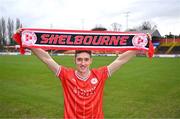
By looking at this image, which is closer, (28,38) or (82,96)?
(82,96)

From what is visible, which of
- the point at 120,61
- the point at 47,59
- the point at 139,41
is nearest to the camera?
the point at 47,59

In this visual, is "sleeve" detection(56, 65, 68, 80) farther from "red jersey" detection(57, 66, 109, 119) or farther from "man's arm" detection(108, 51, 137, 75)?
"man's arm" detection(108, 51, 137, 75)

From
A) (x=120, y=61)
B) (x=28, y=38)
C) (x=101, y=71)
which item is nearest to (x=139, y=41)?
(x=120, y=61)

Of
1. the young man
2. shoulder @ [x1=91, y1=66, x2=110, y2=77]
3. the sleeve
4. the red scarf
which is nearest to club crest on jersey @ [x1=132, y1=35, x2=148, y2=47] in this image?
the red scarf

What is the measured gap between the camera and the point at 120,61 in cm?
541

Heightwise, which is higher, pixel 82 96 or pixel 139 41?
pixel 139 41

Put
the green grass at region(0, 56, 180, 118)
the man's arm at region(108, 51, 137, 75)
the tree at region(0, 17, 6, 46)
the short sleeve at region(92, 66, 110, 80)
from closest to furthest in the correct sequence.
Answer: the short sleeve at region(92, 66, 110, 80)
the man's arm at region(108, 51, 137, 75)
the green grass at region(0, 56, 180, 118)
the tree at region(0, 17, 6, 46)

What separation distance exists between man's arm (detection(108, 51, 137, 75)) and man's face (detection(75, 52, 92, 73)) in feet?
1.49

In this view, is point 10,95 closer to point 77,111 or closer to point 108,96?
point 108,96

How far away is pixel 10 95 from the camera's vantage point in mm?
14773

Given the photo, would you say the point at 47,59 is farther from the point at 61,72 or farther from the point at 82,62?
the point at 82,62

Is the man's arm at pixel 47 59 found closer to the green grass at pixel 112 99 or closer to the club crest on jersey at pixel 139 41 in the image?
the club crest on jersey at pixel 139 41

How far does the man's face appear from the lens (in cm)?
496

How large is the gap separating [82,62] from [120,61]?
75cm
